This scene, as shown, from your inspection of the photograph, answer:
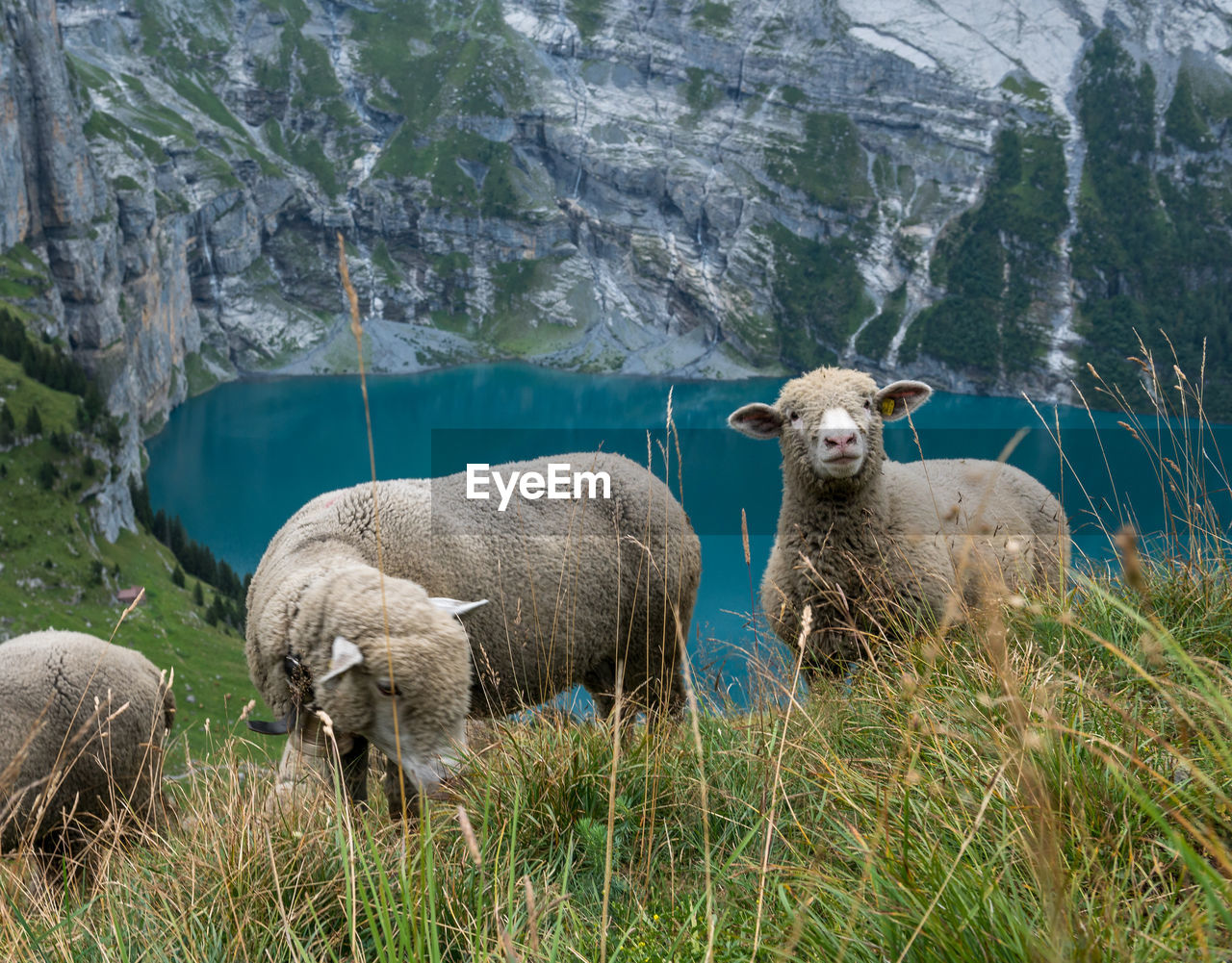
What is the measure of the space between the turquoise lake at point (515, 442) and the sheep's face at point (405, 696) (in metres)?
49.1

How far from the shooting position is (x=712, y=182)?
614 ft

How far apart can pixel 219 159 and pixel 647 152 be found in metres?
85.6

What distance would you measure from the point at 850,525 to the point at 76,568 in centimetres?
6909

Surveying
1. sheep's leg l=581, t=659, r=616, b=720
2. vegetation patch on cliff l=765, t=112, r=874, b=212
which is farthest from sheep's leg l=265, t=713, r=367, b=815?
vegetation patch on cliff l=765, t=112, r=874, b=212

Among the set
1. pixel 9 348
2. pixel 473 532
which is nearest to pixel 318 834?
pixel 473 532

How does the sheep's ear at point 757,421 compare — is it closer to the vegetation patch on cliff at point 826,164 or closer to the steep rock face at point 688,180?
the steep rock face at point 688,180

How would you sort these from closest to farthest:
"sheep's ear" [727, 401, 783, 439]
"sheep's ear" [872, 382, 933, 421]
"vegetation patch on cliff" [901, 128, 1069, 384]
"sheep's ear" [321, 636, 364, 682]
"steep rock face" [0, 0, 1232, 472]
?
"sheep's ear" [321, 636, 364, 682], "sheep's ear" [872, 382, 933, 421], "sheep's ear" [727, 401, 783, 439], "vegetation patch on cliff" [901, 128, 1069, 384], "steep rock face" [0, 0, 1232, 472]

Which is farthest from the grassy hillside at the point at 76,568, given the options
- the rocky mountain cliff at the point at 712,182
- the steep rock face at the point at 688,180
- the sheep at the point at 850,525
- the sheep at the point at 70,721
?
the steep rock face at the point at 688,180

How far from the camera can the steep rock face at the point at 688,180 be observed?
548 feet

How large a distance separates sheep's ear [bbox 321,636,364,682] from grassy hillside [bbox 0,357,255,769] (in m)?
47.2

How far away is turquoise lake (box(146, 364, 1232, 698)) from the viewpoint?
74.6 m

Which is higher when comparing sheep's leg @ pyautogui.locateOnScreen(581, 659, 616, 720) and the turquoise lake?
sheep's leg @ pyautogui.locateOnScreen(581, 659, 616, 720)

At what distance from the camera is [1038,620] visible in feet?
11.7

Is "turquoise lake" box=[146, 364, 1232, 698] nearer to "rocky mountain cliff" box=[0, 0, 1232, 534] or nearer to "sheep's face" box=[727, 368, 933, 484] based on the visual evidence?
"rocky mountain cliff" box=[0, 0, 1232, 534]
